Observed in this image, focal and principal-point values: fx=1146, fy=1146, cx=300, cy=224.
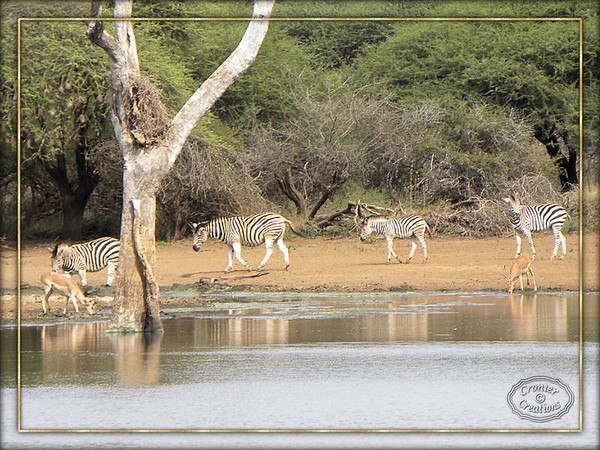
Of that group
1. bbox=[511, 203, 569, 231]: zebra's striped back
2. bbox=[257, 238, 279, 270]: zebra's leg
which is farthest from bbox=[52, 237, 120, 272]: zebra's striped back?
bbox=[511, 203, 569, 231]: zebra's striped back

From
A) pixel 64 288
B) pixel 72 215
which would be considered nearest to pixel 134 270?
pixel 64 288

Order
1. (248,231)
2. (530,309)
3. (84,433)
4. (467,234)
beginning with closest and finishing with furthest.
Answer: (84,433) < (530,309) < (248,231) < (467,234)

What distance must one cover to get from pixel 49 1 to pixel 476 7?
1328cm

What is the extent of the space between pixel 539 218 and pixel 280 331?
1032 cm

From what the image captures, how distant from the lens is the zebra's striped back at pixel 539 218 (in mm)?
22641

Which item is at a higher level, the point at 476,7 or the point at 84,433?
the point at 476,7

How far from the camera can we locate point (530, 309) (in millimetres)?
15914

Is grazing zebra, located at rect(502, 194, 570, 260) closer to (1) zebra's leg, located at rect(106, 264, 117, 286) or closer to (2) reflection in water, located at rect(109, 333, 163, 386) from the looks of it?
(1) zebra's leg, located at rect(106, 264, 117, 286)

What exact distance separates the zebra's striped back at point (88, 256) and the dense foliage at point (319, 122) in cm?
520

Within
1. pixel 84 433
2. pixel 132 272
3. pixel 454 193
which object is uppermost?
pixel 454 193

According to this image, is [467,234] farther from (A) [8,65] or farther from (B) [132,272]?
(B) [132,272]

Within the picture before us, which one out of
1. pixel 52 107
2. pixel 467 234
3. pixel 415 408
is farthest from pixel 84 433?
pixel 467 234

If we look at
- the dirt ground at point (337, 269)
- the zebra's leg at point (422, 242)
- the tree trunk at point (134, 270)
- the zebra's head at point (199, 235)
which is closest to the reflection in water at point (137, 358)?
the tree trunk at point (134, 270)

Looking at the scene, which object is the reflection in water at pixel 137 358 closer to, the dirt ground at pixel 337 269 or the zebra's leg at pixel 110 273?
the dirt ground at pixel 337 269
